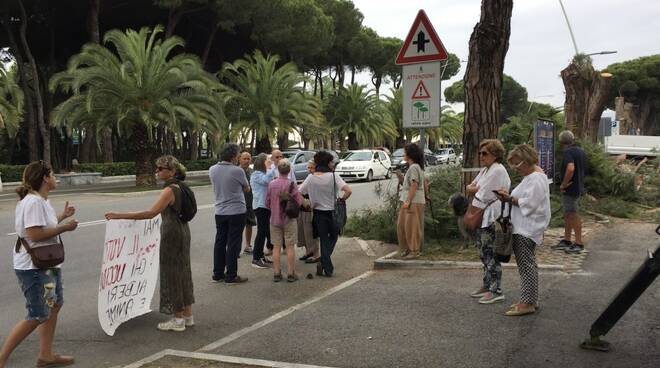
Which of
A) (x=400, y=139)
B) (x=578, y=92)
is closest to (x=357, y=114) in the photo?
(x=400, y=139)

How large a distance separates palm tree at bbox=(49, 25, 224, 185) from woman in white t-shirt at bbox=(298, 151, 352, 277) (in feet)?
55.0

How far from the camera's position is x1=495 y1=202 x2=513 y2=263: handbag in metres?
5.69

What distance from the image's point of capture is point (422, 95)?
8.42m

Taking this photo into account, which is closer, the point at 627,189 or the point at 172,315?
the point at 172,315

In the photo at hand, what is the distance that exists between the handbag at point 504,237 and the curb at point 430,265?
2.03 metres

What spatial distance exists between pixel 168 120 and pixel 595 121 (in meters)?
16.2

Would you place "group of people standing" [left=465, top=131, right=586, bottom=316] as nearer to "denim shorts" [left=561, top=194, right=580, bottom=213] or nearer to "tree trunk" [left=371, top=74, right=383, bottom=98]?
"denim shorts" [left=561, top=194, right=580, bottom=213]

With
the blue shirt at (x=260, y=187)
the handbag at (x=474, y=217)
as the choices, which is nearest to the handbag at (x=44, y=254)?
the handbag at (x=474, y=217)

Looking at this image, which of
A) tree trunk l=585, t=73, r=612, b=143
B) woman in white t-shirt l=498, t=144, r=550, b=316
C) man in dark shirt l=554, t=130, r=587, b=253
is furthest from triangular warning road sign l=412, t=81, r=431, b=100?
tree trunk l=585, t=73, r=612, b=143

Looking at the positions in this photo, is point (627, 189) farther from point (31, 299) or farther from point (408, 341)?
point (31, 299)

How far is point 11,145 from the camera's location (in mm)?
40094

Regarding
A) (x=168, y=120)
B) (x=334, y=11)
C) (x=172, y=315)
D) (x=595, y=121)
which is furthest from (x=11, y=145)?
(x=172, y=315)

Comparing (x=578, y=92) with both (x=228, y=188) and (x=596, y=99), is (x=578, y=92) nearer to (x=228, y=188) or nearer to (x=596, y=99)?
(x=596, y=99)

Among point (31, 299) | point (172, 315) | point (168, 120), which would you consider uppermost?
point (168, 120)
